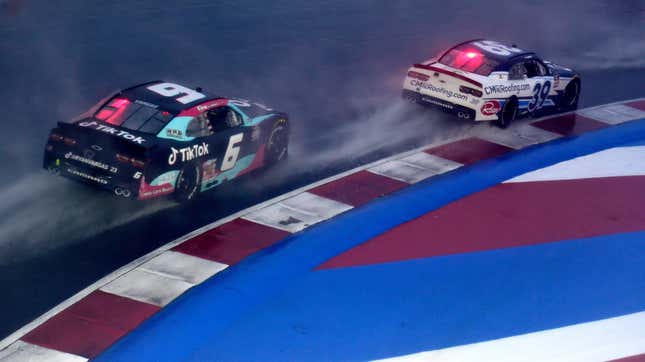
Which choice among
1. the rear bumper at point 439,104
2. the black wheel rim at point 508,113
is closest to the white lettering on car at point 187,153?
the rear bumper at point 439,104

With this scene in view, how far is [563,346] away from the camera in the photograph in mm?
7664

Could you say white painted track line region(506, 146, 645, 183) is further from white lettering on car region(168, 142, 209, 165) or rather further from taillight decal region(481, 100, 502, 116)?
white lettering on car region(168, 142, 209, 165)

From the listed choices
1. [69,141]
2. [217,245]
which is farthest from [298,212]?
[69,141]

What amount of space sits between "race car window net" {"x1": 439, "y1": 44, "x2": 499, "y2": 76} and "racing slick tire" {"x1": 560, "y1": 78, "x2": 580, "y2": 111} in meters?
2.13

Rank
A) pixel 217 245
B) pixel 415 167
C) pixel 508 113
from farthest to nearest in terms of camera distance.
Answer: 1. pixel 508 113
2. pixel 415 167
3. pixel 217 245

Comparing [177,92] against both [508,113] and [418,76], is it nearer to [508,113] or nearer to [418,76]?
[418,76]

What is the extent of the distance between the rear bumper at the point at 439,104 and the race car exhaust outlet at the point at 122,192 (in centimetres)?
573

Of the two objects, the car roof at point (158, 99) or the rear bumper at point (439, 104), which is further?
the rear bumper at point (439, 104)

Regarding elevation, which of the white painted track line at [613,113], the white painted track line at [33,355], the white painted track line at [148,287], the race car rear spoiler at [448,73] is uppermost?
the race car rear spoiler at [448,73]

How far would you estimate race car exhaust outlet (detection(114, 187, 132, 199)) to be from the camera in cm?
915

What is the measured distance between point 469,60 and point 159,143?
5.91 m

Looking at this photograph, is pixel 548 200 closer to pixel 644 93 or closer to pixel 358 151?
pixel 358 151

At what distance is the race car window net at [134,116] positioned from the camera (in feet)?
31.7

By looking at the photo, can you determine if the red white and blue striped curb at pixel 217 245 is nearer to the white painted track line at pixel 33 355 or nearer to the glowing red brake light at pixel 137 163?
the white painted track line at pixel 33 355
